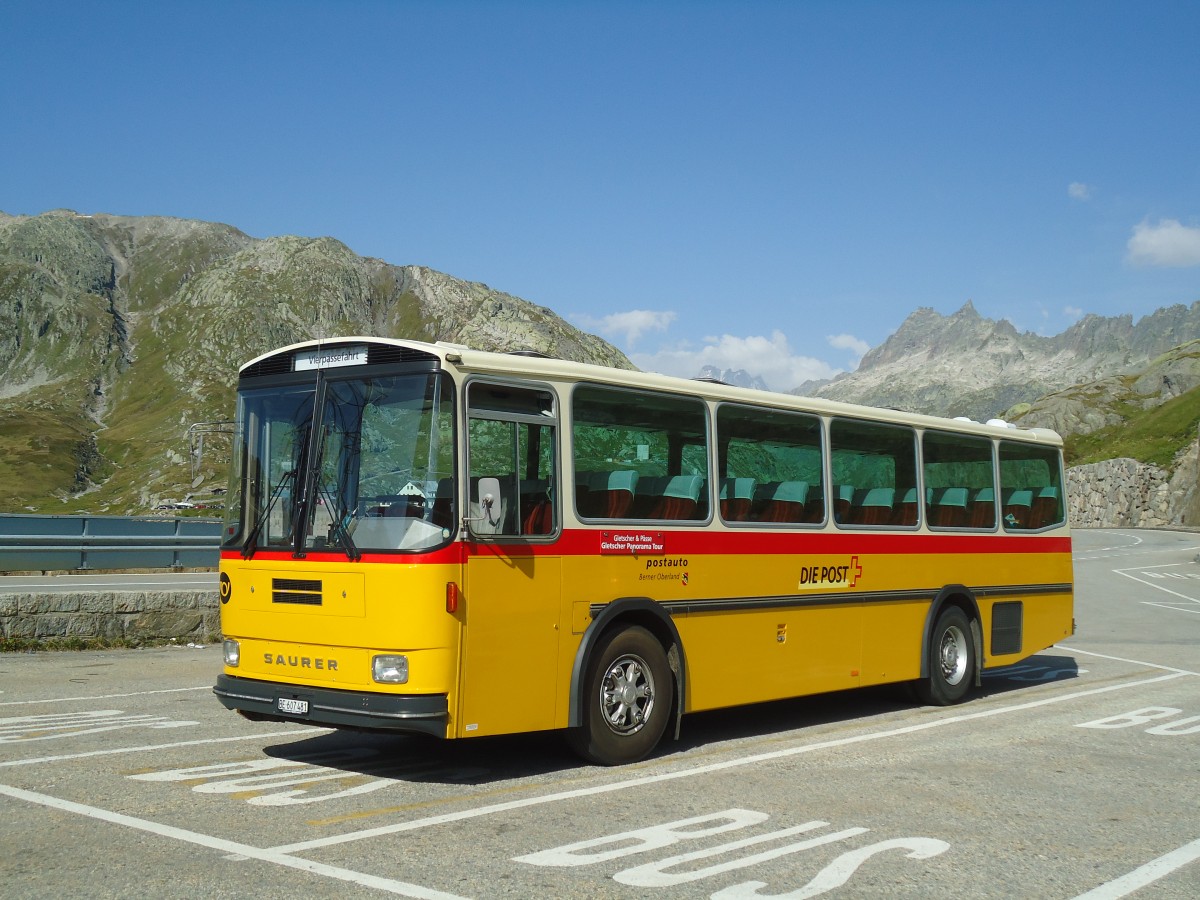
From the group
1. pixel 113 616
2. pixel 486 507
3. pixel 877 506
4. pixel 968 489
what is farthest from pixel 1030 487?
pixel 113 616

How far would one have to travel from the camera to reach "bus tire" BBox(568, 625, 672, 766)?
8.41m

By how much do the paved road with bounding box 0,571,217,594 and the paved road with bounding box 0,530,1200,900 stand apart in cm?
977

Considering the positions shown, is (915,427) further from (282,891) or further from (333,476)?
(282,891)

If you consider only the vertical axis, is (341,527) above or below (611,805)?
above

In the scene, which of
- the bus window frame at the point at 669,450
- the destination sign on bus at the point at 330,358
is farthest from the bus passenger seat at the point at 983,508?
the destination sign on bus at the point at 330,358

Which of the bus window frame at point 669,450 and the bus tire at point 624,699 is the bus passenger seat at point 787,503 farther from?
the bus tire at point 624,699

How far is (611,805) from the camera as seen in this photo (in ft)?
23.7

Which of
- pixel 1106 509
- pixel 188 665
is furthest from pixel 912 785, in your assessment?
pixel 1106 509

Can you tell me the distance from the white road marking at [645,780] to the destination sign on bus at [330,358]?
2.99 metres

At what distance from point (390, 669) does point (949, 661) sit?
23.2ft

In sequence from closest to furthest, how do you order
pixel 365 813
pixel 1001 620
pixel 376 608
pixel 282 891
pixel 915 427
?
pixel 282 891 → pixel 365 813 → pixel 376 608 → pixel 915 427 → pixel 1001 620

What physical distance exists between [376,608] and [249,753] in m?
2.00

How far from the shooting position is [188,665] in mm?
14047

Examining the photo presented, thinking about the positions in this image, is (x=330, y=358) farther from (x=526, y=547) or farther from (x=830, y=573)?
(x=830, y=573)
